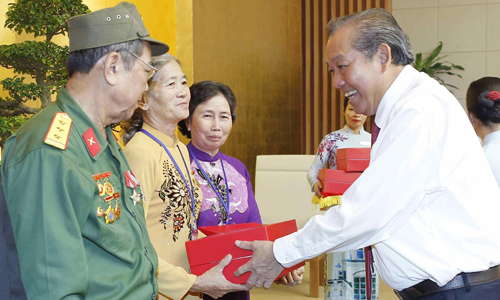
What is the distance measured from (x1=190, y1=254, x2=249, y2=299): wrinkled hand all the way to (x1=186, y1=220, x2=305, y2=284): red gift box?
0.06 feet

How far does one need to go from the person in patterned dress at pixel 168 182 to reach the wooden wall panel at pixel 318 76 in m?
4.19

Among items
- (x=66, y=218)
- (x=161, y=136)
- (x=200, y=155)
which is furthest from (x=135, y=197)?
(x=200, y=155)

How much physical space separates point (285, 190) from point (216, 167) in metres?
2.23

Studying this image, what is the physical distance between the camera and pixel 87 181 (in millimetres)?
971

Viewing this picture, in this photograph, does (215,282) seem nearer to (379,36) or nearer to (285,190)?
(379,36)

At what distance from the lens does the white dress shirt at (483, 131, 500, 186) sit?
225 centimetres

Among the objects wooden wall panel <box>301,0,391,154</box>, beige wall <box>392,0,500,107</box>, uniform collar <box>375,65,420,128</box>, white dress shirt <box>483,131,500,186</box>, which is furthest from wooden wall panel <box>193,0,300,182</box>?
uniform collar <box>375,65,420,128</box>

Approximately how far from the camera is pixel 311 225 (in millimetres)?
1508

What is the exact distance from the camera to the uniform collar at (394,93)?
1487mm

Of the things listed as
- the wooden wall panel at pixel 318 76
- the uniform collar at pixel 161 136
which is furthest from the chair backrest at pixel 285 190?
the uniform collar at pixel 161 136

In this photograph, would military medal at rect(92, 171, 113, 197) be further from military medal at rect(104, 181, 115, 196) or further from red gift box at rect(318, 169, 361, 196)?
red gift box at rect(318, 169, 361, 196)

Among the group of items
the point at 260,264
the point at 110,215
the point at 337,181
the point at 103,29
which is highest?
the point at 103,29

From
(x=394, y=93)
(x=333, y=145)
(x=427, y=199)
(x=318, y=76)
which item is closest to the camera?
(x=427, y=199)

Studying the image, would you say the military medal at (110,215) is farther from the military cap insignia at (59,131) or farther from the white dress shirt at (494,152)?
the white dress shirt at (494,152)
